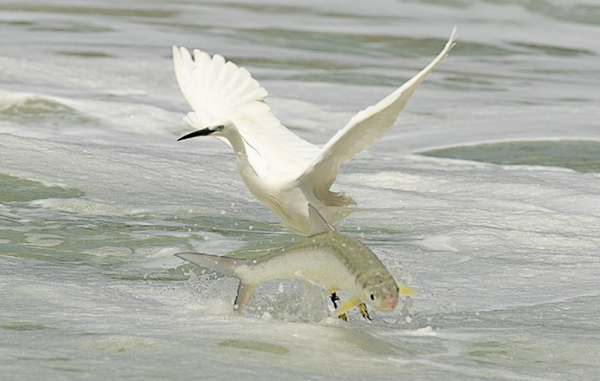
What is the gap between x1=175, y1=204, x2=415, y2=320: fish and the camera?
8.21 ft

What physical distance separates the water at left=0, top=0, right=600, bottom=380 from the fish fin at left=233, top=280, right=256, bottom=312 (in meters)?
0.07

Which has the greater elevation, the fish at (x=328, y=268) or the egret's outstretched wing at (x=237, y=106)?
the egret's outstretched wing at (x=237, y=106)

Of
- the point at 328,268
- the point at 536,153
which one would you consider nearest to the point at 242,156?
the point at 328,268

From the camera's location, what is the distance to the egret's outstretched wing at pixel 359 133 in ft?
9.45

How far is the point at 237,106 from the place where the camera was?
380 cm

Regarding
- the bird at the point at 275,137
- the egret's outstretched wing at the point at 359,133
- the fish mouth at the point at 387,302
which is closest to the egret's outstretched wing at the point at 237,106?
the bird at the point at 275,137

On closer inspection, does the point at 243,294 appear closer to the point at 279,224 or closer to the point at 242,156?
the point at 242,156

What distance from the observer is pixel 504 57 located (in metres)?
10.9

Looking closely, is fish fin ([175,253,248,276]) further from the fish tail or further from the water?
the water

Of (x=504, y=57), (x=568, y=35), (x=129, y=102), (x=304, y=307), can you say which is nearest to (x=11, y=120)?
(x=129, y=102)

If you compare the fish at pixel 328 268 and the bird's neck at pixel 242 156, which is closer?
the fish at pixel 328 268

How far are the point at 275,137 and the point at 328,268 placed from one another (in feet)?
3.61

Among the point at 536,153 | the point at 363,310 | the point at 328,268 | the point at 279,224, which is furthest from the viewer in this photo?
the point at 536,153

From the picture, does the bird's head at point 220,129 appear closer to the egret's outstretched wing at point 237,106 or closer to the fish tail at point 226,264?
the egret's outstretched wing at point 237,106
